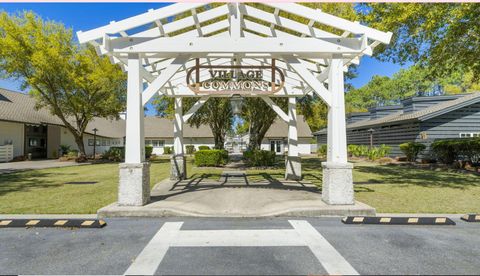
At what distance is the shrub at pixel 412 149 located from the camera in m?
20.7

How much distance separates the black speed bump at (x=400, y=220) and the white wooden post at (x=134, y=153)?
471cm

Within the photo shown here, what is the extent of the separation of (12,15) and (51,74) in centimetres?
636

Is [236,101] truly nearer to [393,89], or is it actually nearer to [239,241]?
[239,241]

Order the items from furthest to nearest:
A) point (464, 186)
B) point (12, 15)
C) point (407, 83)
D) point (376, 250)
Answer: point (407, 83), point (12, 15), point (464, 186), point (376, 250)

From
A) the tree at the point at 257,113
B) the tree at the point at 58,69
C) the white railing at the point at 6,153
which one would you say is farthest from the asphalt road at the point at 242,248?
the white railing at the point at 6,153

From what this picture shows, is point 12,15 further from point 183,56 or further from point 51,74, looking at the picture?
point 183,56

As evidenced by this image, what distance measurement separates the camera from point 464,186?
10664mm

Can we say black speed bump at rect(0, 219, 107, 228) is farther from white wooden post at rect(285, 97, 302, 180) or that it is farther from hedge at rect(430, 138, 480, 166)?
hedge at rect(430, 138, 480, 166)

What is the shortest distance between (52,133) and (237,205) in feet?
108

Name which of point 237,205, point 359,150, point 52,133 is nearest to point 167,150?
point 52,133

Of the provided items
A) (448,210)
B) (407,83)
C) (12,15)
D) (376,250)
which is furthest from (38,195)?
(407,83)

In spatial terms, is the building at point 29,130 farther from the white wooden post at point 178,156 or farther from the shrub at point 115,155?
the white wooden post at point 178,156

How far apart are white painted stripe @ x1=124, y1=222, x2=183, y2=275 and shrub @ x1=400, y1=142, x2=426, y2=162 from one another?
20.9m

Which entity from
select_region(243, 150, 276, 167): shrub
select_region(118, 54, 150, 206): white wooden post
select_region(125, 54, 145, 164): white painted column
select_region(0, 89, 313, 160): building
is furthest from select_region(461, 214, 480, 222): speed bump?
select_region(0, 89, 313, 160): building
